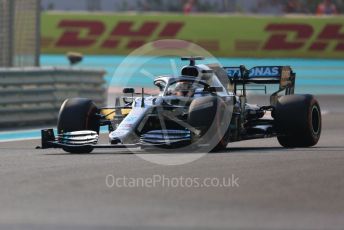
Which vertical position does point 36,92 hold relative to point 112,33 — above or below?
below

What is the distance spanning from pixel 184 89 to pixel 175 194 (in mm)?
4512

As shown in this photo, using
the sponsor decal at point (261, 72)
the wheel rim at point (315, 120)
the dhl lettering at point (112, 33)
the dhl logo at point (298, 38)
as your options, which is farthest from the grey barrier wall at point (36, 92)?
the dhl lettering at point (112, 33)

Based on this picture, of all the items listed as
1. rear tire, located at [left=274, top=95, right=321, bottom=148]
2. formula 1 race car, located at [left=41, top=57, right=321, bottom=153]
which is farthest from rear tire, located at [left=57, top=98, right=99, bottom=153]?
rear tire, located at [left=274, top=95, right=321, bottom=148]

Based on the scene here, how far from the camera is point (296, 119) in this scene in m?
14.0

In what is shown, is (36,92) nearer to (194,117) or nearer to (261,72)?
(261,72)

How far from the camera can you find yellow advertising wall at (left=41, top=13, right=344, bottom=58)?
3500 cm

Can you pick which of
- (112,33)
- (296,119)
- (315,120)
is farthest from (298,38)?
(296,119)

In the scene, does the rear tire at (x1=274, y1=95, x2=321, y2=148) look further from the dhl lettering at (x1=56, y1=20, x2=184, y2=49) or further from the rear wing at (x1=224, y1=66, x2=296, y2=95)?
the dhl lettering at (x1=56, y1=20, x2=184, y2=49)

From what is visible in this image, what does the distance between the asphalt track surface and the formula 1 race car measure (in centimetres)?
27

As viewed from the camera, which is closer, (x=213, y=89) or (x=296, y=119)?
(x=213, y=89)

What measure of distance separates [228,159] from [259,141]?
432 centimetres

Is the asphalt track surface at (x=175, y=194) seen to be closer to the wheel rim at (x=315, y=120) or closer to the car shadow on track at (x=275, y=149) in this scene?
the car shadow on track at (x=275, y=149)

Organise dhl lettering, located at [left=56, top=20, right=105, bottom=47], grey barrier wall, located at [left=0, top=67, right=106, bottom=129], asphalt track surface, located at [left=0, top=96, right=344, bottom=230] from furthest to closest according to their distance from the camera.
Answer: dhl lettering, located at [left=56, top=20, right=105, bottom=47], grey barrier wall, located at [left=0, top=67, right=106, bottom=129], asphalt track surface, located at [left=0, top=96, right=344, bottom=230]

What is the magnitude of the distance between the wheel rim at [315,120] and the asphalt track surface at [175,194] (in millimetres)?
1162
